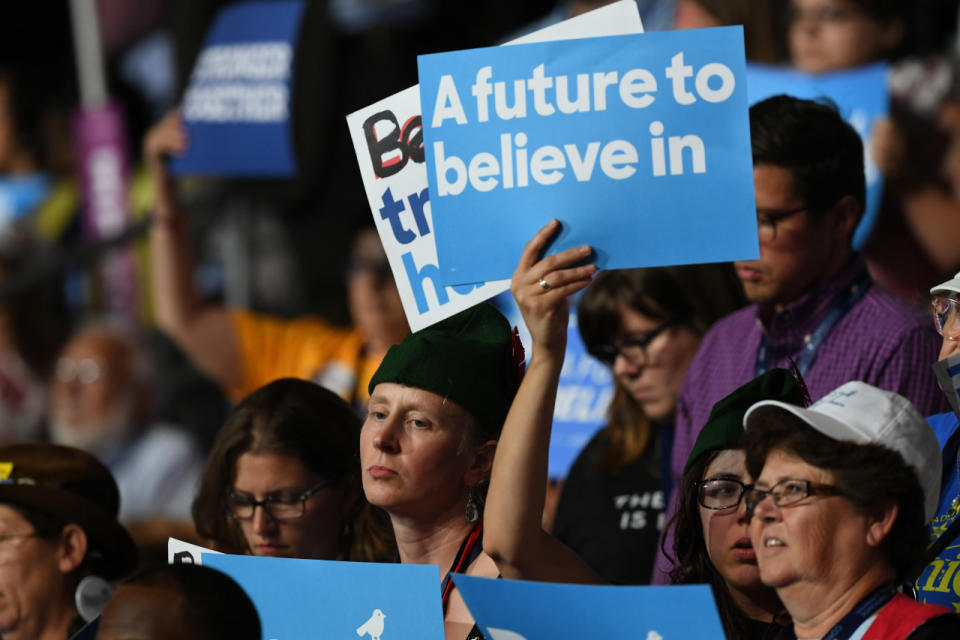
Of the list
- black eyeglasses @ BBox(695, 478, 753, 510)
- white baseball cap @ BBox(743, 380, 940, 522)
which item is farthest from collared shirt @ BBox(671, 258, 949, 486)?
white baseball cap @ BBox(743, 380, 940, 522)

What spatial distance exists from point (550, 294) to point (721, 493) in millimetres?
532

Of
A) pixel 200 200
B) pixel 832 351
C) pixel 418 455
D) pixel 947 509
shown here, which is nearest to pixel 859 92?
pixel 832 351

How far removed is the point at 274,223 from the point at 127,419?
1.75 meters

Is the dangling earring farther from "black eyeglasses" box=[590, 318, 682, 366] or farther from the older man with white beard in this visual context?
the older man with white beard

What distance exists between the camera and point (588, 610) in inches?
93.7

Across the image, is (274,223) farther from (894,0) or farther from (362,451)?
(362,451)

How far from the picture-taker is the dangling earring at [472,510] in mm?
3027

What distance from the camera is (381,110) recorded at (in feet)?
10.4

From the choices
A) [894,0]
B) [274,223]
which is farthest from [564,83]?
[274,223]

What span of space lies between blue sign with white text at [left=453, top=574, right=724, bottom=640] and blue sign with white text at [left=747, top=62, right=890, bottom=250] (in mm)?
2552

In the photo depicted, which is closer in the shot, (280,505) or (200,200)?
(280,505)

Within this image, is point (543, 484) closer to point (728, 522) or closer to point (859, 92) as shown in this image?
point (728, 522)

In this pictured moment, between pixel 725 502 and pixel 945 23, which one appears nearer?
pixel 725 502

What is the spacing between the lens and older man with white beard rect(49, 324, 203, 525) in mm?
6219
